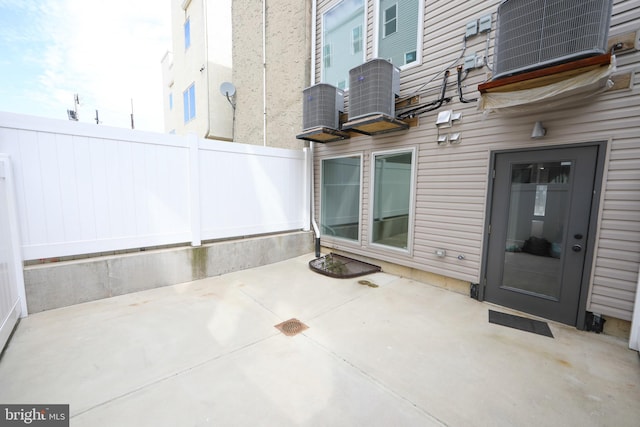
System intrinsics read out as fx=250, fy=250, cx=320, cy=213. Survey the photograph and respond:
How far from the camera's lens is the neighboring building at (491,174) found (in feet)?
8.21

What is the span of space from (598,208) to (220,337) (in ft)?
13.4

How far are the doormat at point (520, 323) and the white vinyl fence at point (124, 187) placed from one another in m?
3.96

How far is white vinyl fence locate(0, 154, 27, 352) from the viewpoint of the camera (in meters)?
2.38

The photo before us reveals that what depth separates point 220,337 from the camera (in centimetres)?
253

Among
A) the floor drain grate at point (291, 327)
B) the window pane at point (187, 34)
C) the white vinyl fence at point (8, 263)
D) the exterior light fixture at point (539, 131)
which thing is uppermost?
the window pane at point (187, 34)

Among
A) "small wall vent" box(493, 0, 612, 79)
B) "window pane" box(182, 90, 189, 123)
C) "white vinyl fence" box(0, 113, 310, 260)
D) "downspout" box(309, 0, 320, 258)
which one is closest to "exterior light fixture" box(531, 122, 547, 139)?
"small wall vent" box(493, 0, 612, 79)

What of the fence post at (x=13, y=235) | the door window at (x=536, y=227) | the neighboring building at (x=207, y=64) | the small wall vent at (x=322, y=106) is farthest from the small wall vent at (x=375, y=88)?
the neighboring building at (x=207, y=64)

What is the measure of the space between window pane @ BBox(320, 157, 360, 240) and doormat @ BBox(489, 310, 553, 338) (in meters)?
2.57

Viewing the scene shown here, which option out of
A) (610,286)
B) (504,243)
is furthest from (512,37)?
(610,286)

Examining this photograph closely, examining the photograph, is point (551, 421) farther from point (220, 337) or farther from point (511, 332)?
point (220, 337)

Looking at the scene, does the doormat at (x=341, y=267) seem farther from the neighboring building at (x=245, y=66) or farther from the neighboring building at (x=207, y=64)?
the neighboring building at (x=207, y=64)

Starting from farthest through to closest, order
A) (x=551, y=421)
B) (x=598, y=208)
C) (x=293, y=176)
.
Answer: (x=293, y=176) → (x=598, y=208) → (x=551, y=421)

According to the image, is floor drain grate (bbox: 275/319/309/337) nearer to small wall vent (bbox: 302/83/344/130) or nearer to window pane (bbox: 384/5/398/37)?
small wall vent (bbox: 302/83/344/130)

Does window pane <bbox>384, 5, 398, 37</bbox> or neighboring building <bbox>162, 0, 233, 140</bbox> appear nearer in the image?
window pane <bbox>384, 5, 398, 37</bbox>
